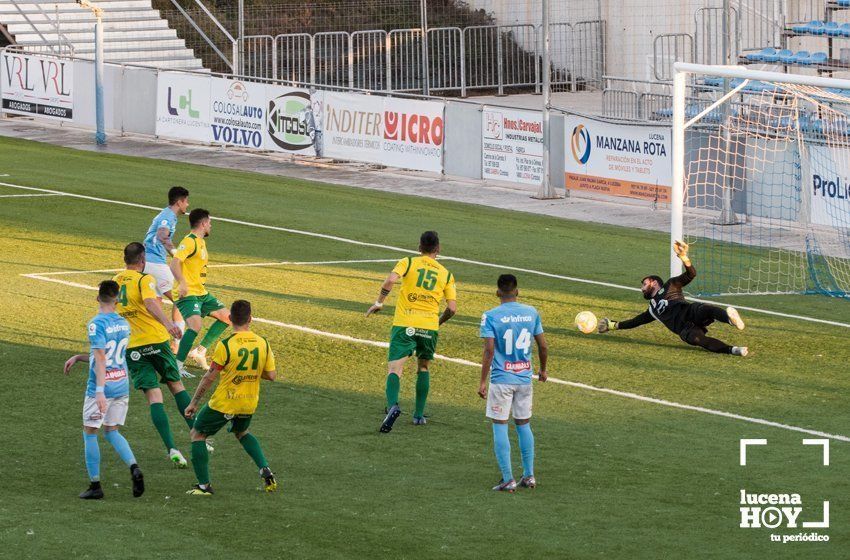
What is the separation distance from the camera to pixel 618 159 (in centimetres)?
2936

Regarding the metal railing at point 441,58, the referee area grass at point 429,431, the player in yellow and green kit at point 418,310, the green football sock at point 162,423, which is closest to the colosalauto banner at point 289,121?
the metal railing at point 441,58

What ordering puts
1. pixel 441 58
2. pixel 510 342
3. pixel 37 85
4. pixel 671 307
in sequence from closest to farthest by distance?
pixel 510 342 → pixel 671 307 → pixel 37 85 → pixel 441 58

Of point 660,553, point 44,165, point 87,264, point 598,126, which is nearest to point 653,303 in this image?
point 660,553

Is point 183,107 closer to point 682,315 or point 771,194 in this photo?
point 771,194

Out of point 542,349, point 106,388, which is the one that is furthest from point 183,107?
point 542,349

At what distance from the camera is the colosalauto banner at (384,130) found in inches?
1276

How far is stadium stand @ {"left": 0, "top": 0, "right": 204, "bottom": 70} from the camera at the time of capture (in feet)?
144

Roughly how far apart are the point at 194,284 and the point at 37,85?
26354 mm

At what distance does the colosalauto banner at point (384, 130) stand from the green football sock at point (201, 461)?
Result: 820 inches

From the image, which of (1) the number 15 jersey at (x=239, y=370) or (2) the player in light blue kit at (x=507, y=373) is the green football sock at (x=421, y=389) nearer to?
(2) the player in light blue kit at (x=507, y=373)

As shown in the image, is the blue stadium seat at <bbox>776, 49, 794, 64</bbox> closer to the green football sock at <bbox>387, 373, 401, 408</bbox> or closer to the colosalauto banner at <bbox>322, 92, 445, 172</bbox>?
the colosalauto banner at <bbox>322, 92, 445, 172</bbox>

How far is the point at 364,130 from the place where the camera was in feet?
111

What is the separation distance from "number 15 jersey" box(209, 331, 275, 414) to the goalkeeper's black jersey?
7650mm

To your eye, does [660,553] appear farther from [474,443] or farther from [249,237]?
[249,237]
